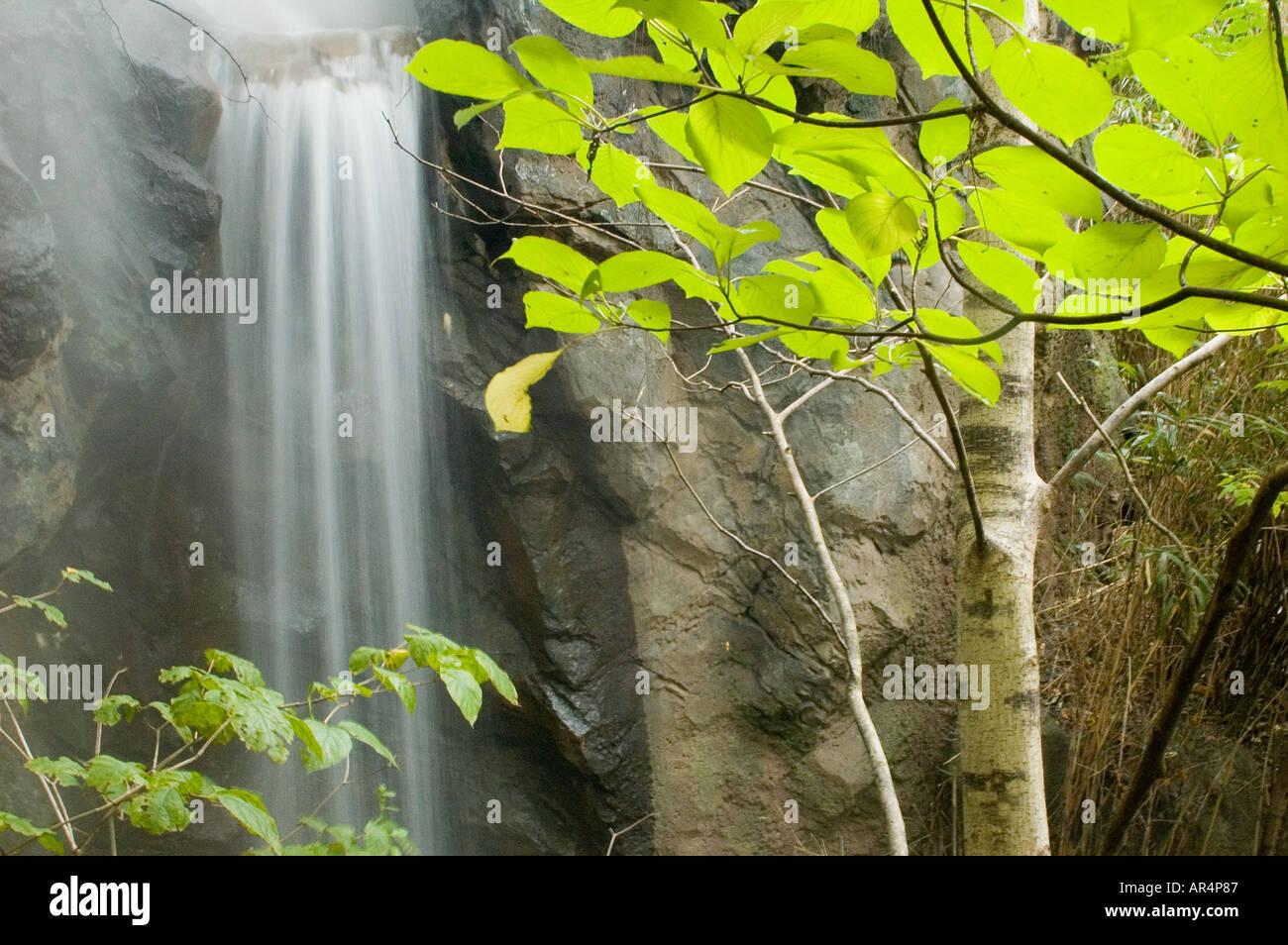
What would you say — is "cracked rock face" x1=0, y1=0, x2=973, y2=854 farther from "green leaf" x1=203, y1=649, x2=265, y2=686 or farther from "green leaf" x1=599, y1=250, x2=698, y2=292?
"green leaf" x1=599, y1=250, x2=698, y2=292

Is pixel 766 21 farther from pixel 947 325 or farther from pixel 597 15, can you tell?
pixel 947 325

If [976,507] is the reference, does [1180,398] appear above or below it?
above

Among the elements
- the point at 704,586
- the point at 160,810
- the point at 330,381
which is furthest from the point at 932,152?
the point at 330,381

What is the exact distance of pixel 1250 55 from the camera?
39 centimetres

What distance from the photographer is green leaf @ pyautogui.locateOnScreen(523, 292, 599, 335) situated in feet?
1.74

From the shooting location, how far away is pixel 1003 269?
1.65 feet

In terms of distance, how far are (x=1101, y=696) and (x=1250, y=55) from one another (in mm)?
3283

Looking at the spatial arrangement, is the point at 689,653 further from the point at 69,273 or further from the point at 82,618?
the point at 69,273

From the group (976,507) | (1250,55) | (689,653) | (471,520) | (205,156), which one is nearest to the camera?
(1250,55)

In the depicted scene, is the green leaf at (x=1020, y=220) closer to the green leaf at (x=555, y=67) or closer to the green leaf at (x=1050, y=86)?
the green leaf at (x=1050, y=86)

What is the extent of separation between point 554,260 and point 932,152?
0.74 feet

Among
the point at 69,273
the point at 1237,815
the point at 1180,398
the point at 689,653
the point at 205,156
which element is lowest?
→ the point at 1237,815

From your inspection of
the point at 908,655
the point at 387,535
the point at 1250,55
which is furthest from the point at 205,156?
the point at 1250,55

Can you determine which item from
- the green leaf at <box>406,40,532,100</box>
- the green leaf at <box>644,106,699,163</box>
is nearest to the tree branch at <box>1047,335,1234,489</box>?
the green leaf at <box>644,106,699,163</box>
